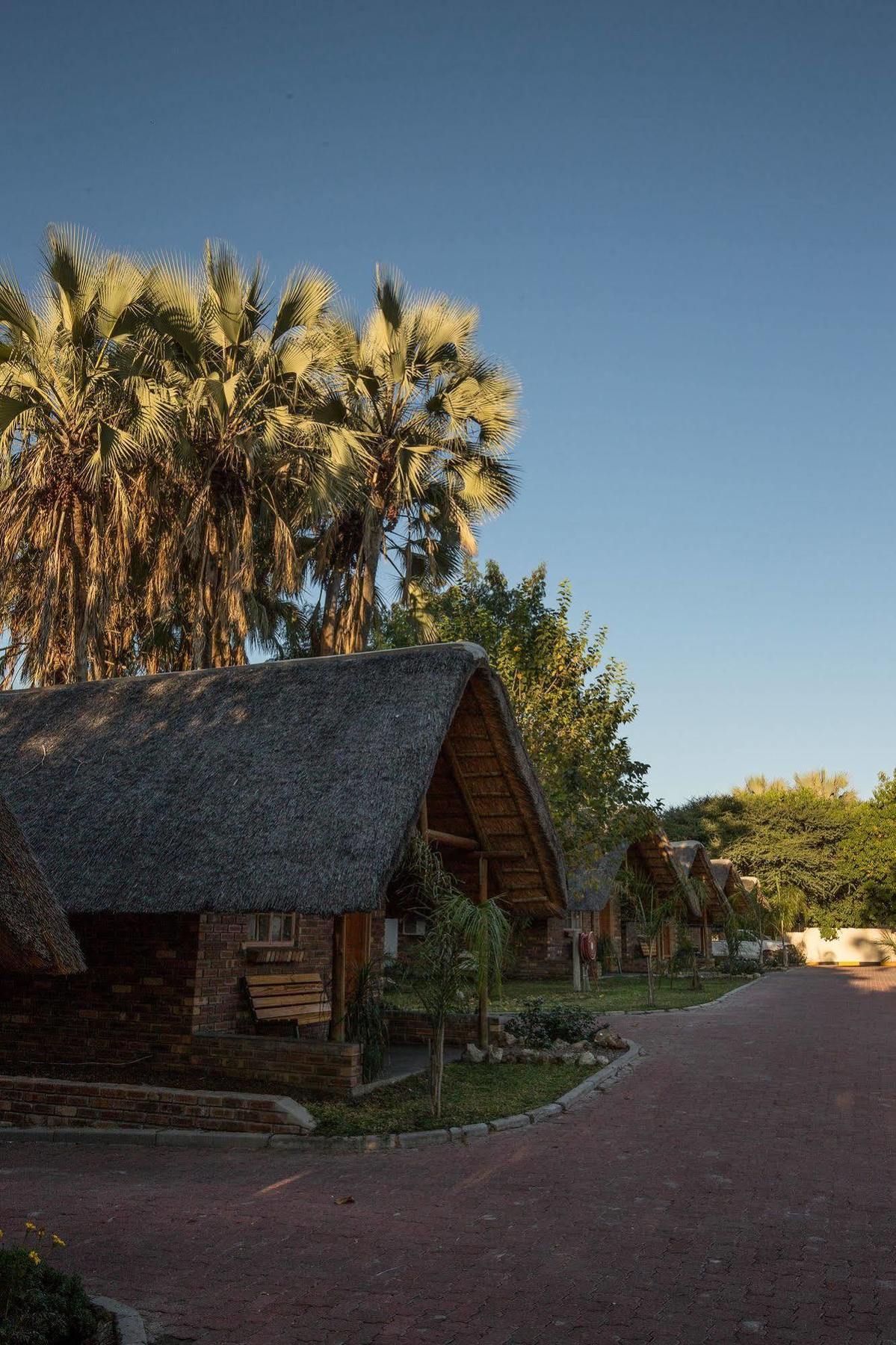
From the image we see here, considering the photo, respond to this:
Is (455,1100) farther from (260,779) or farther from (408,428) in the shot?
(408,428)

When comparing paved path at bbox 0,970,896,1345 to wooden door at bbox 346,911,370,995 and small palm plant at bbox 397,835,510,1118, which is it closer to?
small palm plant at bbox 397,835,510,1118

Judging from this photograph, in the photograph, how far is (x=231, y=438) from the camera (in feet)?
64.7

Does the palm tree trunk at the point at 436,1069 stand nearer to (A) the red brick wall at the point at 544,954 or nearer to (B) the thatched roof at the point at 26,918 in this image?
(B) the thatched roof at the point at 26,918

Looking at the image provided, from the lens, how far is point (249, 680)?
41.2 feet

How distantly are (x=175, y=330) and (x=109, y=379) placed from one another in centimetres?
183

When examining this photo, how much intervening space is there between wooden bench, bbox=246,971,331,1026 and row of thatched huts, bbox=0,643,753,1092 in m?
0.03

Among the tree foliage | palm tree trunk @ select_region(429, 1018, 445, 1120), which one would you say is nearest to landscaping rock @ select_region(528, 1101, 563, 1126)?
palm tree trunk @ select_region(429, 1018, 445, 1120)

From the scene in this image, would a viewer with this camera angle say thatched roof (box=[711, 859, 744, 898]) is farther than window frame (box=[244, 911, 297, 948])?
Yes

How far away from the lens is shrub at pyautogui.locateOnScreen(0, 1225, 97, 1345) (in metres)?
4.22

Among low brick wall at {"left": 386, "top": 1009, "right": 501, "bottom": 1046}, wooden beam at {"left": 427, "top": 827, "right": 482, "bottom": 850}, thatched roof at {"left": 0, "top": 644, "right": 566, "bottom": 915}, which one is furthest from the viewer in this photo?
low brick wall at {"left": 386, "top": 1009, "right": 501, "bottom": 1046}

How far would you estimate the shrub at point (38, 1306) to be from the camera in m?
4.22

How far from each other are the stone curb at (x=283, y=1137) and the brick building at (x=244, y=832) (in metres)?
0.98

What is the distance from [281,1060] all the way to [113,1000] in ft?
7.05

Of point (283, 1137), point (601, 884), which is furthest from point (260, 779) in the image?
point (601, 884)
